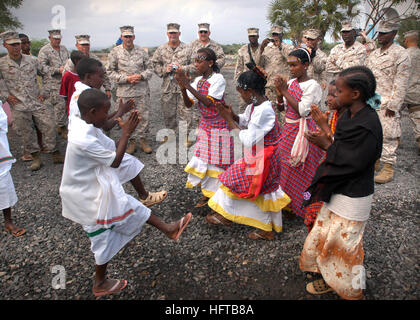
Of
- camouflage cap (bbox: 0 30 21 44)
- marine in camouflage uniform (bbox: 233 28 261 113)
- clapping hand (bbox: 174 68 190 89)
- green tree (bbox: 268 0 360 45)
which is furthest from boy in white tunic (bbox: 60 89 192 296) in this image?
green tree (bbox: 268 0 360 45)

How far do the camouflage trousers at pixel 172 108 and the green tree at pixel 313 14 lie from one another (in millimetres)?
9093

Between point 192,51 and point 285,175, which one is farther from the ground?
point 192,51

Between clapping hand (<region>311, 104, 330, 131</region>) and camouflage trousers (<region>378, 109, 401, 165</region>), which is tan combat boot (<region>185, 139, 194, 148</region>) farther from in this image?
clapping hand (<region>311, 104, 330, 131</region>)

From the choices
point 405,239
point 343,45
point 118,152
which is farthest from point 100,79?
point 343,45

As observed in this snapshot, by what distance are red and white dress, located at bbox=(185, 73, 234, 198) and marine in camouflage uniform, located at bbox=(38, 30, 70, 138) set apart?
4.00 m

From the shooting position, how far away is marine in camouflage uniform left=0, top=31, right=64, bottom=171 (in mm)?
5117

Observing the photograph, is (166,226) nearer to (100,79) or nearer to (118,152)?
(118,152)

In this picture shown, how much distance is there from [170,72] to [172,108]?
2.53 feet

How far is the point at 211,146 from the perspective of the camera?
3.71 m

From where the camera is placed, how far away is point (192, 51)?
20.9 feet

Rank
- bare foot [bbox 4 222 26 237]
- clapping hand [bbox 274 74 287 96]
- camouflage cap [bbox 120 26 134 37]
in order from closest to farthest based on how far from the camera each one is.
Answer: clapping hand [bbox 274 74 287 96] → bare foot [bbox 4 222 26 237] → camouflage cap [bbox 120 26 134 37]

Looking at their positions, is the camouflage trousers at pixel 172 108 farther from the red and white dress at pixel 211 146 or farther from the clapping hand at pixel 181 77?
the clapping hand at pixel 181 77

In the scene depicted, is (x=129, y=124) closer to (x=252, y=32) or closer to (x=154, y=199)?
(x=154, y=199)
